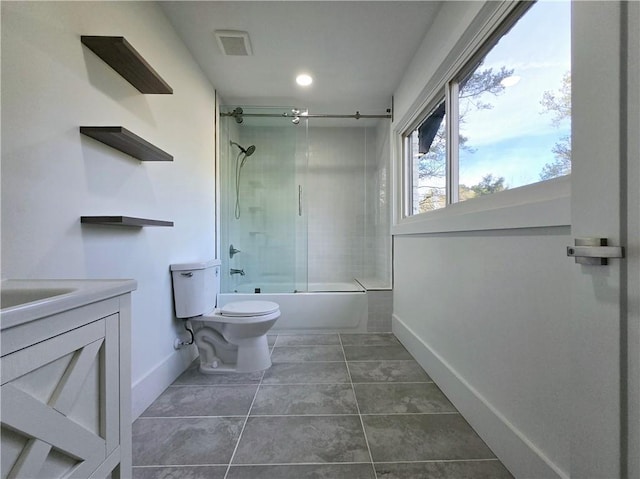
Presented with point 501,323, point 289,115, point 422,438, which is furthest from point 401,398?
point 289,115

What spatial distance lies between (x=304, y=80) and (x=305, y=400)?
2.56 meters

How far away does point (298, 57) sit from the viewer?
2268mm

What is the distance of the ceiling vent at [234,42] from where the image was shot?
199 centimetres

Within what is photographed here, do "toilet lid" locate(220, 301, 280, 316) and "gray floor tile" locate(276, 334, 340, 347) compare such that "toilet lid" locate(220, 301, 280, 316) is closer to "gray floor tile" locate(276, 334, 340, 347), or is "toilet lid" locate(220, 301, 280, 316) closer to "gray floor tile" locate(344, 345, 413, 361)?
"gray floor tile" locate(276, 334, 340, 347)

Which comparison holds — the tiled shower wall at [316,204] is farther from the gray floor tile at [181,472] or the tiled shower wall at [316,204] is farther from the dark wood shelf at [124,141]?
the gray floor tile at [181,472]

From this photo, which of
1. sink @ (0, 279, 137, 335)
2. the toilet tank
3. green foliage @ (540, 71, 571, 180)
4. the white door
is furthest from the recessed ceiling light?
sink @ (0, 279, 137, 335)

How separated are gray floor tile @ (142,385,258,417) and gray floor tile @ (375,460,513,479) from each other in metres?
0.79

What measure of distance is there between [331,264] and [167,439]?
108 inches

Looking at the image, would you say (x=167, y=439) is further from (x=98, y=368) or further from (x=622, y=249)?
(x=622, y=249)

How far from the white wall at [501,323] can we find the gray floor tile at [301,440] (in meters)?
0.60

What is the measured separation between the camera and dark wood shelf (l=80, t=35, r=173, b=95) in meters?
1.16

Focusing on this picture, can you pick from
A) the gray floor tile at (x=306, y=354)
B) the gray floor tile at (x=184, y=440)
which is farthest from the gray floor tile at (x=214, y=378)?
the gray floor tile at (x=184, y=440)

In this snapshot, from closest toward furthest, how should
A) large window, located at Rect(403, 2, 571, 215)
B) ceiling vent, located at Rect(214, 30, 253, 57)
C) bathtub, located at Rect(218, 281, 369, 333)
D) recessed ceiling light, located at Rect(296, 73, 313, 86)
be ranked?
large window, located at Rect(403, 2, 571, 215)
ceiling vent, located at Rect(214, 30, 253, 57)
recessed ceiling light, located at Rect(296, 73, 313, 86)
bathtub, located at Rect(218, 281, 369, 333)

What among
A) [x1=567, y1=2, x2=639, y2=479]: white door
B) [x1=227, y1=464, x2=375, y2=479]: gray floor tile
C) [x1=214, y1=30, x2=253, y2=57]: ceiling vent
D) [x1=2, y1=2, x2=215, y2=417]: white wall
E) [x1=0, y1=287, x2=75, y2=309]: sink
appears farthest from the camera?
[x1=214, y1=30, x2=253, y2=57]: ceiling vent
